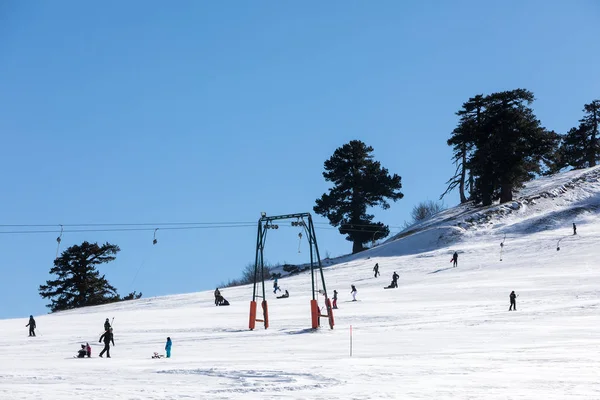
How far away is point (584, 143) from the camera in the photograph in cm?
11631

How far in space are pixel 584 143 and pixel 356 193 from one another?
41.3m

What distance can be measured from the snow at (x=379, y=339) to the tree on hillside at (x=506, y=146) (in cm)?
1016

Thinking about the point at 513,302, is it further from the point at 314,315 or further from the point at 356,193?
the point at 356,193

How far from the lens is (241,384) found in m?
21.9

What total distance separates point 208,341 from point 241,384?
15.1 meters

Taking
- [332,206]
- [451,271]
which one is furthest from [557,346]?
[332,206]

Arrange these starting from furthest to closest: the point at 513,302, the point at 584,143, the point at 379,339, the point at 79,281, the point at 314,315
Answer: the point at 584,143, the point at 79,281, the point at 513,302, the point at 314,315, the point at 379,339

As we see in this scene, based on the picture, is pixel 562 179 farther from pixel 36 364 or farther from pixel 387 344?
pixel 36 364

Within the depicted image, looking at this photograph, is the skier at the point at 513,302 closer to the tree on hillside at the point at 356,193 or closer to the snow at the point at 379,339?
the snow at the point at 379,339

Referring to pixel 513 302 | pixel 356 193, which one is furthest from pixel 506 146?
pixel 513 302

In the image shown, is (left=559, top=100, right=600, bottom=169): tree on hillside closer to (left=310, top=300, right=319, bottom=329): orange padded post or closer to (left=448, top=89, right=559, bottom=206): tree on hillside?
(left=448, top=89, right=559, bottom=206): tree on hillside

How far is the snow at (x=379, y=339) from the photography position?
2116 centimetres

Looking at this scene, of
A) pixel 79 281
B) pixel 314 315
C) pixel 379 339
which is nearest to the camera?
pixel 379 339

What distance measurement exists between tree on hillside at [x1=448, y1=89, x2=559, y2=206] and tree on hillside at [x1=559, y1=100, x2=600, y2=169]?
27680 millimetres
